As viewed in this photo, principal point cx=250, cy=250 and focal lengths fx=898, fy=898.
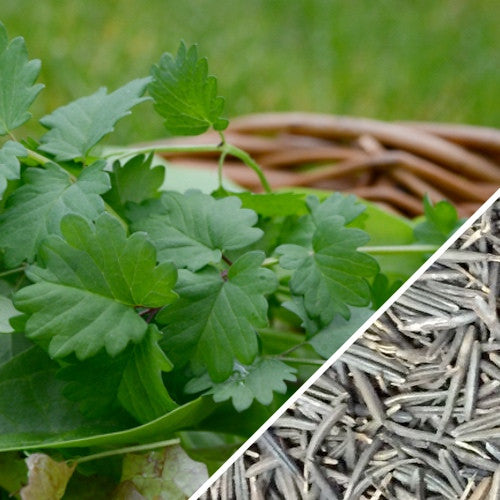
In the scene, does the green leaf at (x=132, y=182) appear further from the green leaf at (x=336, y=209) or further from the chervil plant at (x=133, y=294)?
the green leaf at (x=336, y=209)

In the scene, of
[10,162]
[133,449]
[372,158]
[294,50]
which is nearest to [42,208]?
[10,162]

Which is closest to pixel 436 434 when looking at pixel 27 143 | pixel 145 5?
pixel 27 143

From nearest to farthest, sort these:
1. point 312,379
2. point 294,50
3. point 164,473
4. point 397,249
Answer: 1. point 312,379
2. point 164,473
3. point 397,249
4. point 294,50

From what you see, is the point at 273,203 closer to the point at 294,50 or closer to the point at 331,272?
the point at 331,272

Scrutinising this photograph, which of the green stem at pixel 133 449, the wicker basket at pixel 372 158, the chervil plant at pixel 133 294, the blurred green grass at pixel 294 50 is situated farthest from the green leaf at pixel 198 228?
the blurred green grass at pixel 294 50

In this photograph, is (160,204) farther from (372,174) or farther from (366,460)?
(372,174)

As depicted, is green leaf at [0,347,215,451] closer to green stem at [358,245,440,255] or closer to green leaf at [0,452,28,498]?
green leaf at [0,452,28,498]
